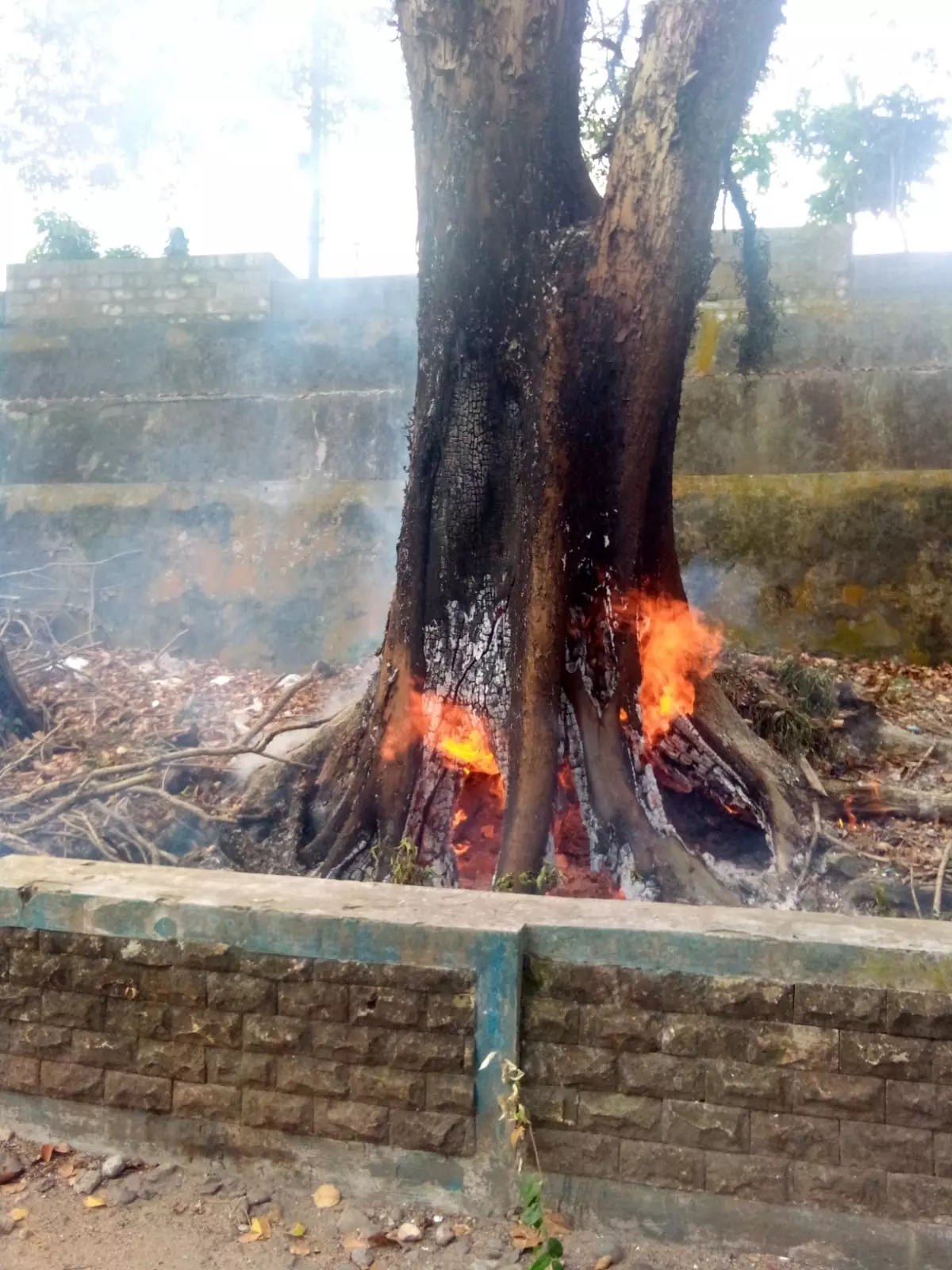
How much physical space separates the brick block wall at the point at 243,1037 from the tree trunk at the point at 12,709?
415cm

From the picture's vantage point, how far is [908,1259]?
97.6 inches

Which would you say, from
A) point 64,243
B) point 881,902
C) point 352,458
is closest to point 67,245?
point 64,243

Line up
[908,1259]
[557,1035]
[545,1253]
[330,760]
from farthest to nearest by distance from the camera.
A: [330,760], [557,1035], [908,1259], [545,1253]

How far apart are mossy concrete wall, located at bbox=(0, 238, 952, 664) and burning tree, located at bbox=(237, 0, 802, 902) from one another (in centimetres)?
358

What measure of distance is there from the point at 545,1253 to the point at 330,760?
3.54 metres

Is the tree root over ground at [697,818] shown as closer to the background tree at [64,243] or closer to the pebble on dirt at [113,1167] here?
the pebble on dirt at [113,1167]

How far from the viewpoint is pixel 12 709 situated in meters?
6.89

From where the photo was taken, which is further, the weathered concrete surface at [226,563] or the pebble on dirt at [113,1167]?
the weathered concrete surface at [226,563]

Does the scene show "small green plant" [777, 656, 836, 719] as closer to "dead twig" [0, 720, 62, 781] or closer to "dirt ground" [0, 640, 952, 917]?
"dirt ground" [0, 640, 952, 917]

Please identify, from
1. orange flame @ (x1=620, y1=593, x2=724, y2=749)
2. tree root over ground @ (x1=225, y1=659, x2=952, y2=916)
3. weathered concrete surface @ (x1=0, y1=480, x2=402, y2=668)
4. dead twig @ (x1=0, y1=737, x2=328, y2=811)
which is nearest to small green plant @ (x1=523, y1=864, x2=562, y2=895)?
tree root over ground @ (x1=225, y1=659, x2=952, y2=916)

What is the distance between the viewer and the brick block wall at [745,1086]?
8.16ft

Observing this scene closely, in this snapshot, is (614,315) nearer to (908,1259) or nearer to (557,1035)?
(557,1035)

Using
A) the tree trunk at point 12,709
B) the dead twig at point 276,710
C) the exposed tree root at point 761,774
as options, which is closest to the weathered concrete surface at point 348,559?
the dead twig at point 276,710

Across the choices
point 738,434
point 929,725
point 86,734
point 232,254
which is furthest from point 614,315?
point 232,254
